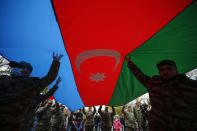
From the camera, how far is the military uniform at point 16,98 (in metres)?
1.03

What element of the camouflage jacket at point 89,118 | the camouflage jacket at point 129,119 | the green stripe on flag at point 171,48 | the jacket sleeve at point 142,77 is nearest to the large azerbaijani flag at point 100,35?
the green stripe on flag at point 171,48

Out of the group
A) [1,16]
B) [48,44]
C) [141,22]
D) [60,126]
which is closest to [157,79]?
[141,22]

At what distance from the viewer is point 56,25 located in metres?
1.75

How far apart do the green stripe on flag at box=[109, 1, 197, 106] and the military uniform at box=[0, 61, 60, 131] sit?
194 cm

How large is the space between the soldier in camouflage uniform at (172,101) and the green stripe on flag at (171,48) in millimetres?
830

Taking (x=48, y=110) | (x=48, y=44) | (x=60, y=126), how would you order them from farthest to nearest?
(x=60, y=126)
(x=48, y=110)
(x=48, y=44)

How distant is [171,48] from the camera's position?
2.14 metres

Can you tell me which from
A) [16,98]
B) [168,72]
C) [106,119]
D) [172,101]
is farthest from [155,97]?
[106,119]

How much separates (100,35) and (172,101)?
143 cm

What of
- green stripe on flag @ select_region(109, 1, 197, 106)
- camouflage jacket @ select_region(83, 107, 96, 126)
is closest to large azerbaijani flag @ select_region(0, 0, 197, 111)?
green stripe on flag @ select_region(109, 1, 197, 106)

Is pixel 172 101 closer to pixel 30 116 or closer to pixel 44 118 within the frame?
pixel 30 116

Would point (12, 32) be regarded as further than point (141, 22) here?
Yes

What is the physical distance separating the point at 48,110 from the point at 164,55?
19.3ft

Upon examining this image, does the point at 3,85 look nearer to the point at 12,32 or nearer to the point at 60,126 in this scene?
the point at 12,32
